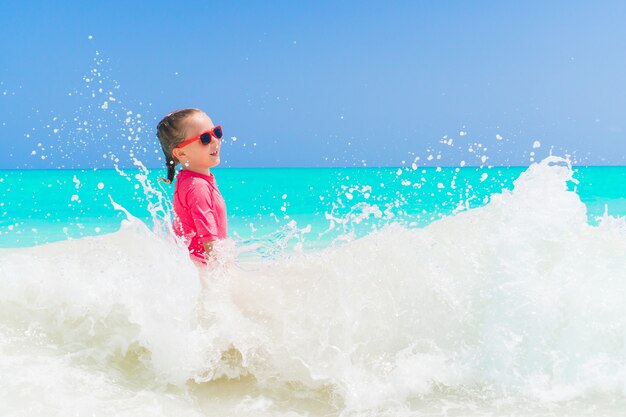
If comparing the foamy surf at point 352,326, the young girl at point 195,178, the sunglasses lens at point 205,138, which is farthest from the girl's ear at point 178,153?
the foamy surf at point 352,326

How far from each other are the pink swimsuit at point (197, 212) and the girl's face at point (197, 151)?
0.05 metres

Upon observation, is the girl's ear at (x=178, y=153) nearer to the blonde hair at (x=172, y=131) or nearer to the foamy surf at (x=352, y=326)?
the blonde hair at (x=172, y=131)

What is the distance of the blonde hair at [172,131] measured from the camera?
3.75 metres

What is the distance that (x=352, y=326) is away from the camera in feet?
10.3

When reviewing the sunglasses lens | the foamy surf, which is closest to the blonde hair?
the sunglasses lens

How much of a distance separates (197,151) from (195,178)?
0.61ft

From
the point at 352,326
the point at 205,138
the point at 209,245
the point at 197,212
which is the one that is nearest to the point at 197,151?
the point at 205,138

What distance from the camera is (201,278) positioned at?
340 cm

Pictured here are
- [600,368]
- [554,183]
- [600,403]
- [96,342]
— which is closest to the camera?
[600,403]

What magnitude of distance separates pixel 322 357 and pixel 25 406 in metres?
1.28

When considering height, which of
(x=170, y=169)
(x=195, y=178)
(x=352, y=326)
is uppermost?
(x=170, y=169)

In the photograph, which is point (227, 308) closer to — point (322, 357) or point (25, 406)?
point (322, 357)

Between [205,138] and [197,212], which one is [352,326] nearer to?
[197,212]

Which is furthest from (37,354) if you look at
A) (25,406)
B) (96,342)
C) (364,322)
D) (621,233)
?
(621,233)
